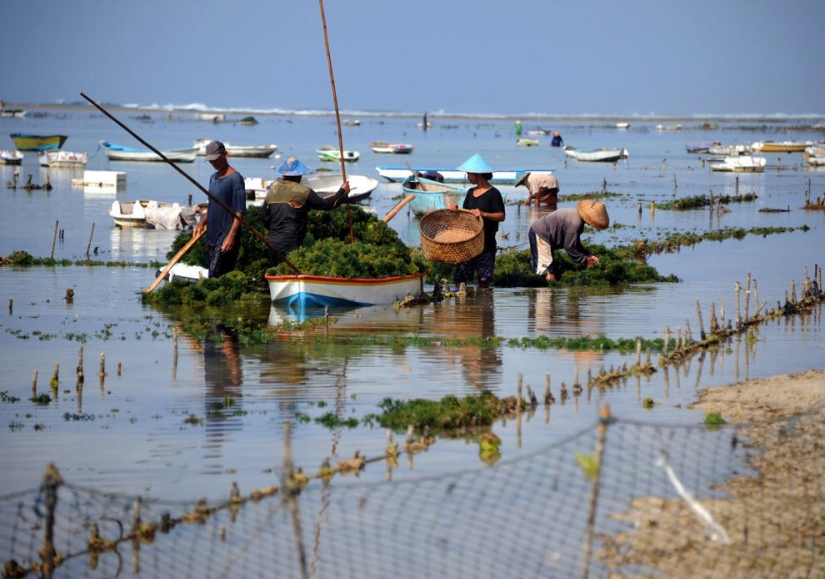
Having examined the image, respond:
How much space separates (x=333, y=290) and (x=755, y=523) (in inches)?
359

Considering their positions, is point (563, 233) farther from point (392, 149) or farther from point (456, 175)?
point (392, 149)

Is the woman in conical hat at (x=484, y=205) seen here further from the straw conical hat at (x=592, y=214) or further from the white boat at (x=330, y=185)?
the white boat at (x=330, y=185)

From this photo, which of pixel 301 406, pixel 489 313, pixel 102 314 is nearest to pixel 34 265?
pixel 102 314


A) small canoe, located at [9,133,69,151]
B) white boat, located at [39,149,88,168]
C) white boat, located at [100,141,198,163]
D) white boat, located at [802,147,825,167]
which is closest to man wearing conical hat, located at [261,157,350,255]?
white boat, located at [39,149,88,168]

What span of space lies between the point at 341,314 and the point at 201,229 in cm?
236

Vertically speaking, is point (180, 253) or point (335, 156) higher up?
point (335, 156)

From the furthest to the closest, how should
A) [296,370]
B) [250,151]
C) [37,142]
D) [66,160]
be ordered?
1. [250,151]
2. [37,142]
3. [66,160]
4. [296,370]

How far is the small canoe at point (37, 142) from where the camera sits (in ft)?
224

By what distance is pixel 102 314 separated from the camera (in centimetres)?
1617

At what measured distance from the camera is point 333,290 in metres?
15.9

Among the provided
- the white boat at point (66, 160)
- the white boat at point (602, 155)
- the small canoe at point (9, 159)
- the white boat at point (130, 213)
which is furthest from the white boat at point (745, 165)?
the small canoe at point (9, 159)

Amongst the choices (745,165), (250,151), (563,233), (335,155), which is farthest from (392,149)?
(563,233)

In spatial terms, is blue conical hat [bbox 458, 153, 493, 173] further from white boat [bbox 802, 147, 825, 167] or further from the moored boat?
white boat [bbox 802, 147, 825, 167]

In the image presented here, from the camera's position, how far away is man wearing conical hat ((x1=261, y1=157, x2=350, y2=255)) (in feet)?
53.4
